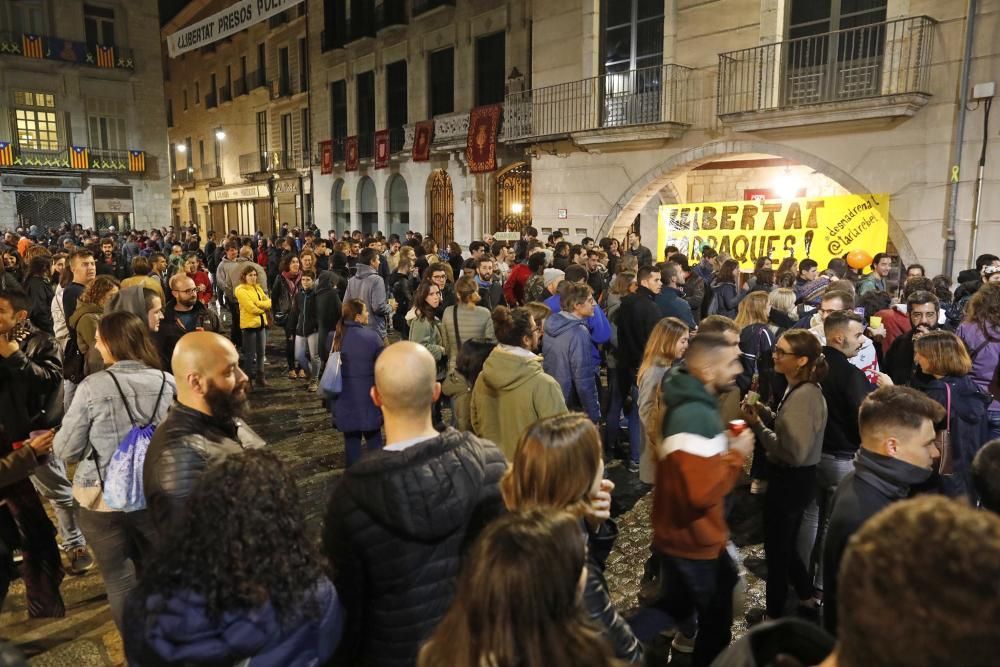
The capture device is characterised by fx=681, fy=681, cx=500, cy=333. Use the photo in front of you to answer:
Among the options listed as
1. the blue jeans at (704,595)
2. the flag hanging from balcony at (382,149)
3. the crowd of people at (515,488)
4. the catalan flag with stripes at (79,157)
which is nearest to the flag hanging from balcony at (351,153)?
the flag hanging from balcony at (382,149)

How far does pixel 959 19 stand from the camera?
998cm

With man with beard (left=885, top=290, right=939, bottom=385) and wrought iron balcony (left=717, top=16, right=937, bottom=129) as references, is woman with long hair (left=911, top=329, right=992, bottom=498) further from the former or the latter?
wrought iron balcony (left=717, top=16, right=937, bottom=129)

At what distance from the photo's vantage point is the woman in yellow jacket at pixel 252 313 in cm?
815

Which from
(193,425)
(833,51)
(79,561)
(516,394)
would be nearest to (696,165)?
(833,51)

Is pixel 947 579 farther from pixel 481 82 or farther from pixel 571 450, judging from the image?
pixel 481 82

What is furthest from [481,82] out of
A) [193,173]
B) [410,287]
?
[193,173]

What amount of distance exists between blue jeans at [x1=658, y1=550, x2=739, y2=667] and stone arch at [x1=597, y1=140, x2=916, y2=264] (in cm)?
979

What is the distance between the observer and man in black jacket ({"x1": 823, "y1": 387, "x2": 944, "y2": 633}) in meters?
2.45

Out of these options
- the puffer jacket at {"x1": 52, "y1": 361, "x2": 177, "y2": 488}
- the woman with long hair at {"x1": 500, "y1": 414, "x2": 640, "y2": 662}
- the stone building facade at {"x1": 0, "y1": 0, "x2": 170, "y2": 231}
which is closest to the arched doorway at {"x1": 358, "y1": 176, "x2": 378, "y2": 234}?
the stone building facade at {"x1": 0, "y1": 0, "x2": 170, "y2": 231}

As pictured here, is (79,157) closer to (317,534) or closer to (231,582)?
(317,534)

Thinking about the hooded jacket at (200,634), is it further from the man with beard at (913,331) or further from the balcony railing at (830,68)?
the balcony railing at (830,68)

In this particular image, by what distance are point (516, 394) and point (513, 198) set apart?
15.7 m

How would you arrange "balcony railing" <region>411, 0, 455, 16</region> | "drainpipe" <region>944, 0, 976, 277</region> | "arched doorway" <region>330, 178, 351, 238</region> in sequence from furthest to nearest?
1. "arched doorway" <region>330, 178, 351, 238</region>
2. "balcony railing" <region>411, 0, 455, 16</region>
3. "drainpipe" <region>944, 0, 976, 277</region>

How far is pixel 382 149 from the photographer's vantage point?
860 inches
